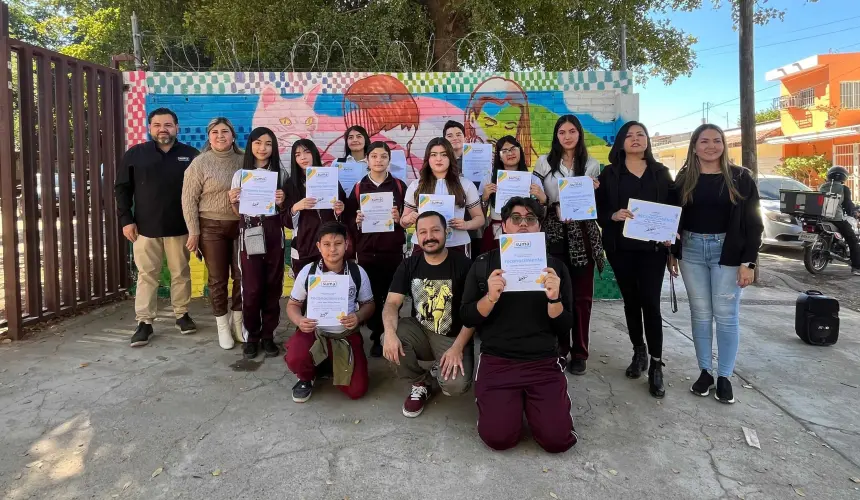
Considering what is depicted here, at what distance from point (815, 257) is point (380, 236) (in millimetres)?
7734

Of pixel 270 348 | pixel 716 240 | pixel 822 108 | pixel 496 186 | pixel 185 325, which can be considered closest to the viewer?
pixel 716 240

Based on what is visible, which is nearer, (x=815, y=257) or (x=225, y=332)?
(x=225, y=332)

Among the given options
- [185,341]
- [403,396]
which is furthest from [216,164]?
[403,396]

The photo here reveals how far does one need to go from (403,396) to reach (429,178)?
1560 millimetres

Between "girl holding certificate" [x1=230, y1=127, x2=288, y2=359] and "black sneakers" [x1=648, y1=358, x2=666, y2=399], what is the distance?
2899mm

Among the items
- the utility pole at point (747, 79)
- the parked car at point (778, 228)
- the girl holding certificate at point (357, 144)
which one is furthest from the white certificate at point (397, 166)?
the parked car at point (778, 228)

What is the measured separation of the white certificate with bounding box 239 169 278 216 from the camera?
3984mm

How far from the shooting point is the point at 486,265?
3115 millimetres

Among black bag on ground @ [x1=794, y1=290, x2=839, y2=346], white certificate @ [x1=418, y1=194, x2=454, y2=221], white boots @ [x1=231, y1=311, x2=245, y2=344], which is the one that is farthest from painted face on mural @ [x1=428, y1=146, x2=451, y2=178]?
black bag on ground @ [x1=794, y1=290, x2=839, y2=346]

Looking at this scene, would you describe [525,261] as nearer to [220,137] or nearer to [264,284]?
[264,284]

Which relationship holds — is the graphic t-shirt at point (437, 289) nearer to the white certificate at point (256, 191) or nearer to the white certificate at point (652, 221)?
the white certificate at point (652, 221)

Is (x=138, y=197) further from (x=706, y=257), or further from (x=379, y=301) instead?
(x=706, y=257)

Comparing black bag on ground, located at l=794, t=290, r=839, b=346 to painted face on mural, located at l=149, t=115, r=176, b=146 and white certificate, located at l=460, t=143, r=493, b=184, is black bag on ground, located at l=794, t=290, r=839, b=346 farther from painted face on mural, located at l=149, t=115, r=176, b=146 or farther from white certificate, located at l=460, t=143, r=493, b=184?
painted face on mural, located at l=149, t=115, r=176, b=146

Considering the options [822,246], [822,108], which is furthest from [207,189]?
[822,108]
